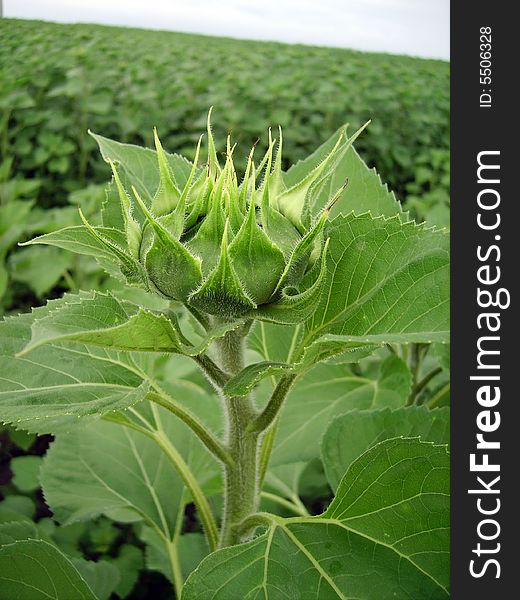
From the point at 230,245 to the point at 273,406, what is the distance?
181 millimetres

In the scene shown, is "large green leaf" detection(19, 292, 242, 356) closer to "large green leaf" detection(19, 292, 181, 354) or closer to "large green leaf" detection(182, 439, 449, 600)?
"large green leaf" detection(19, 292, 181, 354)

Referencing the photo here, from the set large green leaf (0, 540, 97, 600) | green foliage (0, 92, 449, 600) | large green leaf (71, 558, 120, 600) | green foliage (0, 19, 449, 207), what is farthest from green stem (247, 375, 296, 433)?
green foliage (0, 19, 449, 207)

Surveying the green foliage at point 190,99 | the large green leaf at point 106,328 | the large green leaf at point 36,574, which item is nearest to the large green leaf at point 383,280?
the large green leaf at point 106,328

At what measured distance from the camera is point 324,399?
3.31ft

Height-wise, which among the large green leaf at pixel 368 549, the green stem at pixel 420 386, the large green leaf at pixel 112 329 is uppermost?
the green stem at pixel 420 386

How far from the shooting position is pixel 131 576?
116 centimetres

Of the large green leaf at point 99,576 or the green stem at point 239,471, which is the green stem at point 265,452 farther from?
the large green leaf at point 99,576

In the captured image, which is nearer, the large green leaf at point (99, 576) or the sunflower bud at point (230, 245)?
the sunflower bud at point (230, 245)

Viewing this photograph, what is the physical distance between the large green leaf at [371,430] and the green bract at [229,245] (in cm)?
28

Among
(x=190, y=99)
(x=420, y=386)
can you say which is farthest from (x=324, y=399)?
(x=190, y=99)

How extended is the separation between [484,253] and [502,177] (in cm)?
6

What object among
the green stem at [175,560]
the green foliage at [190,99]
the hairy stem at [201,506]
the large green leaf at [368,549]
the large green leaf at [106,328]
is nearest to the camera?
→ the large green leaf at [106,328]

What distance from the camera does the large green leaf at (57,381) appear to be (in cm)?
57

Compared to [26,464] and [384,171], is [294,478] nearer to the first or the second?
[26,464]
